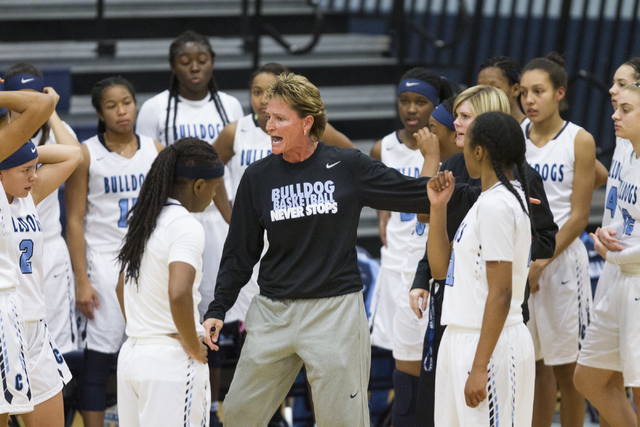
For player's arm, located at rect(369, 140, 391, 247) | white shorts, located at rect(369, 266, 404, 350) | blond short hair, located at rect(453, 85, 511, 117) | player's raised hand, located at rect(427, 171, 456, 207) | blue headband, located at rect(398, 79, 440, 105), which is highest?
blond short hair, located at rect(453, 85, 511, 117)

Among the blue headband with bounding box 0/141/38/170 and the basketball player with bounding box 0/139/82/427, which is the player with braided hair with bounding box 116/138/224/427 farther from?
the blue headband with bounding box 0/141/38/170

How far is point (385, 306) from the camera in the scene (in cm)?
487

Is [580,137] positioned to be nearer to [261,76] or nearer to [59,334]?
[261,76]

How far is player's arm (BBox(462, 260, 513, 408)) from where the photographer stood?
117 inches

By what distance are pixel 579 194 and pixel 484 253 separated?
1.66m

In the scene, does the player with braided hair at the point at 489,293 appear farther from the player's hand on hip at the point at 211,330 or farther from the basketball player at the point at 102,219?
the basketball player at the point at 102,219

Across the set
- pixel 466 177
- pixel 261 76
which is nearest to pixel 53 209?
pixel 261 76

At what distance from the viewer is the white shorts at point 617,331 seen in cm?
387

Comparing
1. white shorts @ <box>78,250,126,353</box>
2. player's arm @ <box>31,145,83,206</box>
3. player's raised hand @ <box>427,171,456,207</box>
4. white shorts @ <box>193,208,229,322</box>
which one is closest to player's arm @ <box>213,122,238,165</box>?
white shorts @ <box>193,208,229,322</box>

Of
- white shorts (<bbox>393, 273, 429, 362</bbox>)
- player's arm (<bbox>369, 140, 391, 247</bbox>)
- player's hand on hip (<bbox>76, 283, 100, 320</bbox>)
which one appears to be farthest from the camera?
player's arm (<bbox>369, 140, 391, 247</bbox>)

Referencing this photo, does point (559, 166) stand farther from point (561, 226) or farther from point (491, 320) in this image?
point (491, 320)

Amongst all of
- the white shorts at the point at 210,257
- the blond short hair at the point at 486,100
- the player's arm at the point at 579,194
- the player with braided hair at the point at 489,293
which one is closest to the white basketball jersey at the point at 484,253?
the player with braided hair at the point at 489,293

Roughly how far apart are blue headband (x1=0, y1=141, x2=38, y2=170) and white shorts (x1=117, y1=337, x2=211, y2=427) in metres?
0.89

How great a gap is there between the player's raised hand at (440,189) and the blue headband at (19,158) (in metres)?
1.68
